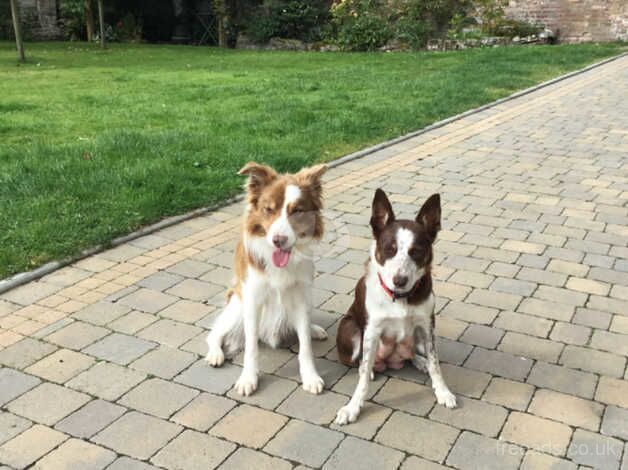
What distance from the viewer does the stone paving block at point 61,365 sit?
4.19 m

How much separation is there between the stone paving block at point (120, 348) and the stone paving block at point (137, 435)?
676mm

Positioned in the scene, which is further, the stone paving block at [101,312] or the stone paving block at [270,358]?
the stone paving block at [101,312]

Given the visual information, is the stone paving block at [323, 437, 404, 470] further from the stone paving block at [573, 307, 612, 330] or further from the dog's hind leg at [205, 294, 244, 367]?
the stone paving block at [573, 307, 612, 330]

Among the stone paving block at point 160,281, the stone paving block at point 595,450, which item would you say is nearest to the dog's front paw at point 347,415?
the stone paving block at point 595,450

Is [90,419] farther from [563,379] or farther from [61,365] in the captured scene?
[563,379]

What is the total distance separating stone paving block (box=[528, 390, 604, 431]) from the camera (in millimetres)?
3730

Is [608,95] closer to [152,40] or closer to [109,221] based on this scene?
[109,221]

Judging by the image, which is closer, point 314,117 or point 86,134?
point 86,134

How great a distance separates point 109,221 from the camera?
665 centimetres

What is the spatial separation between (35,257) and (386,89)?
34.5 ft

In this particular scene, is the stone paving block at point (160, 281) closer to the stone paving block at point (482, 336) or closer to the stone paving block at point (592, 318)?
the stone paving block at point (482, 336)

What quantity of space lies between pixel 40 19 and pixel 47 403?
2987cm

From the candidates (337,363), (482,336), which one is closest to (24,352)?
(337,363)

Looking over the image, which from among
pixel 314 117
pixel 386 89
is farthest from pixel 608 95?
pixel 314 117
